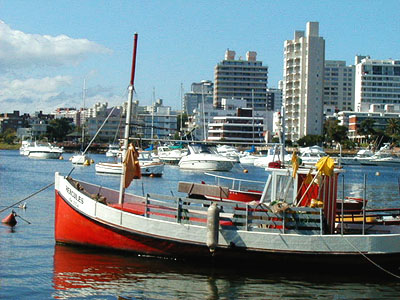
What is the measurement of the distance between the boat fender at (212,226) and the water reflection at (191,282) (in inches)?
36.6

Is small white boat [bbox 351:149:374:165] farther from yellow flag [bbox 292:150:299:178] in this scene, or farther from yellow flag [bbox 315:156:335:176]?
yellow flag [bbox 315:156:335:176]

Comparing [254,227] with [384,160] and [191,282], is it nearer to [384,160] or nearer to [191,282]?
[191,282]

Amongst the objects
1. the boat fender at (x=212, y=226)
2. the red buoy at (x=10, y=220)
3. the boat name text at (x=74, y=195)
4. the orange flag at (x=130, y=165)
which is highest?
the orange flag at (x=130, y=165)

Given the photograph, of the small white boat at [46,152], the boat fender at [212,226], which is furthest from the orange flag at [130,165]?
the small white boat at [46,152]

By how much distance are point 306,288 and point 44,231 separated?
39.9 ft

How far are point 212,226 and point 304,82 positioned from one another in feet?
514

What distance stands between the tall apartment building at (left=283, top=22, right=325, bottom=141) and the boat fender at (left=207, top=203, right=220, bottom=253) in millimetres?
153300

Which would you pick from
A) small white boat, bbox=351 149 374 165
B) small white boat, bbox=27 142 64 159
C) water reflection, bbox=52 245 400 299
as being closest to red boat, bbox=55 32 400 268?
water reflection, bbox=52 245 400 299

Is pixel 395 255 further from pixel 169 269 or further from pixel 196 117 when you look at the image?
pixel 196 117

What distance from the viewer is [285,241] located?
60.2ft

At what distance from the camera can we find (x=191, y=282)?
17.9 m

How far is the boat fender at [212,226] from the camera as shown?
18.2 metres

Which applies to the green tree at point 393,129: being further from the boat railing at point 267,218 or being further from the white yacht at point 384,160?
the boat railing at point 267,218

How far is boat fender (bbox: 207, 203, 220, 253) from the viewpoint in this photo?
18.2m
